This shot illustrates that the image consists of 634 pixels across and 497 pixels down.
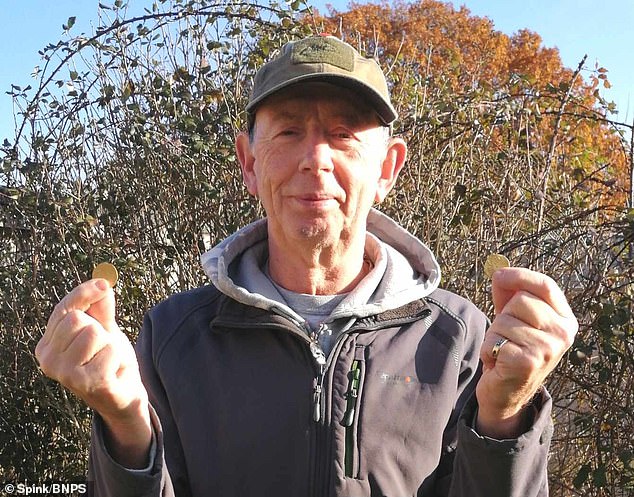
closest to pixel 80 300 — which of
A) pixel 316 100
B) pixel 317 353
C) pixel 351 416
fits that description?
pixel 317 353

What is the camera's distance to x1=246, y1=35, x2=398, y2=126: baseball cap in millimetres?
2084

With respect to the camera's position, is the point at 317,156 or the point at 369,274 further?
Answer: the point at 369,274

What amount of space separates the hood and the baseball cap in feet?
1.38

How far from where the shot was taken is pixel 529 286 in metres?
1.67

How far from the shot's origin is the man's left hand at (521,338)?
1647 mm

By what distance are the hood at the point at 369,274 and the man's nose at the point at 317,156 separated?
0.37 metres

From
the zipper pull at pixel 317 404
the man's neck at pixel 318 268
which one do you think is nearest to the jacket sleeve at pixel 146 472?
the zipper pull at pixel 317 404

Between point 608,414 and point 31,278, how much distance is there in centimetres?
363

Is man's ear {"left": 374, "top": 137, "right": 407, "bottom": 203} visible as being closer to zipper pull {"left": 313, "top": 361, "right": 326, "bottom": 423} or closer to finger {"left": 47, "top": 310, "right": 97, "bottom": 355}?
zipper pull {"left": 313, "top": 361, "right": 326, "bottom": 423}

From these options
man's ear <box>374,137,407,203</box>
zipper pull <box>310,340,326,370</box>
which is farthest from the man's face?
zipper pull <box>310,340,326,370</box>

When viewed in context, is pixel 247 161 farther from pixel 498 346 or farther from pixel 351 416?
pixel 498 346

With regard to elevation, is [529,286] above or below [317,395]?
above

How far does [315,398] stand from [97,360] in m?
0.59

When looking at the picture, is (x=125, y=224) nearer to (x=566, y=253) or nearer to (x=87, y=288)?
(x=566, y=253)
